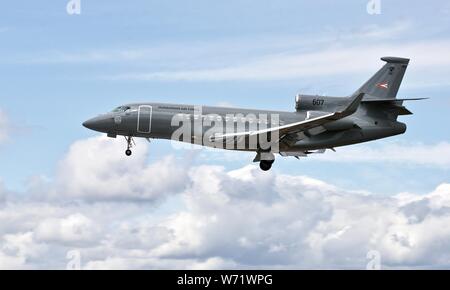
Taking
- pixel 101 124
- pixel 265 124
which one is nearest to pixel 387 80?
pixel 265 124

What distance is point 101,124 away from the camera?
62.0 m

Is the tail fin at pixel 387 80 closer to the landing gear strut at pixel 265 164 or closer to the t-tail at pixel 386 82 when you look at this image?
the t-tail at pixel 386 82

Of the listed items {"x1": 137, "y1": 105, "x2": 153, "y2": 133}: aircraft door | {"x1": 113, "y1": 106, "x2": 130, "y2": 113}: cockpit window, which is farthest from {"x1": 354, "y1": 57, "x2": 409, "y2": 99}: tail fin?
{"x1": 113, "y1": 106, "x2": 130, "y2": 113}: cockpit window

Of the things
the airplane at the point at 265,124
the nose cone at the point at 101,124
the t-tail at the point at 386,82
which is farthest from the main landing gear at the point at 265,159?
the nose cone at the point at 101,124

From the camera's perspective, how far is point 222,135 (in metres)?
60.7

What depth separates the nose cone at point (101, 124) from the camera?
202 ft

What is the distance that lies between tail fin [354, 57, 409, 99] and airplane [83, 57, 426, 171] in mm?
73

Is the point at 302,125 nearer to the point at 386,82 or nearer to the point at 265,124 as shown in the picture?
the point at 265,124

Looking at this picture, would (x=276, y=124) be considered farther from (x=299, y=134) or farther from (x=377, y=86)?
(x=377, y=86)

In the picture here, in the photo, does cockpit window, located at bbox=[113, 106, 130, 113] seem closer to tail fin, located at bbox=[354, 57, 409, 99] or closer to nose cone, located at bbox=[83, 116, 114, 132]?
nose cone, located at bbox=[83, 116, 114, 132]

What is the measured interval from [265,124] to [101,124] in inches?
456
